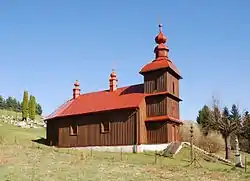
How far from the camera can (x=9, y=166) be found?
85.6 feet

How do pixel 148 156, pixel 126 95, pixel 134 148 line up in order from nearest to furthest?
pixel 148 156
pixel 134 148
pixel 126 95

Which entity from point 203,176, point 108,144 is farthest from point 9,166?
point 108,144

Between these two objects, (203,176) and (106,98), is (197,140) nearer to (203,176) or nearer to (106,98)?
(106,98)

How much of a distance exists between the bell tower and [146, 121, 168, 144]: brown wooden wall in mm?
582

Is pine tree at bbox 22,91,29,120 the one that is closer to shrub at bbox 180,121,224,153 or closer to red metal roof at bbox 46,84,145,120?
shrub at bbox 180,121,224,153

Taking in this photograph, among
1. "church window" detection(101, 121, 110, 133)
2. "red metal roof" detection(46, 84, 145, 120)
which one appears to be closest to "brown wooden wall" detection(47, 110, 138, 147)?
"church window" detection(101, 121, 110, 133)

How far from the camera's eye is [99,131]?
150ft

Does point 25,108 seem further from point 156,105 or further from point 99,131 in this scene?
point 156,105

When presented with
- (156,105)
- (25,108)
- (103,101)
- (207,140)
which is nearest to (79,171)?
(156,105)

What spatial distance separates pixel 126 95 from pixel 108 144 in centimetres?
619

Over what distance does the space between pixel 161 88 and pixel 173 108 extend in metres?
2.85

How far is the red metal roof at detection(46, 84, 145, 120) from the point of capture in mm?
44938

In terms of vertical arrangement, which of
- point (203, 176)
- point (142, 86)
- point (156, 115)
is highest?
point (142, 86)

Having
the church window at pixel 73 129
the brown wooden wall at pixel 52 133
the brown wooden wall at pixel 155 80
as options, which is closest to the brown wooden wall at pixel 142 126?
the brown wooden wall at pixel 155 80
